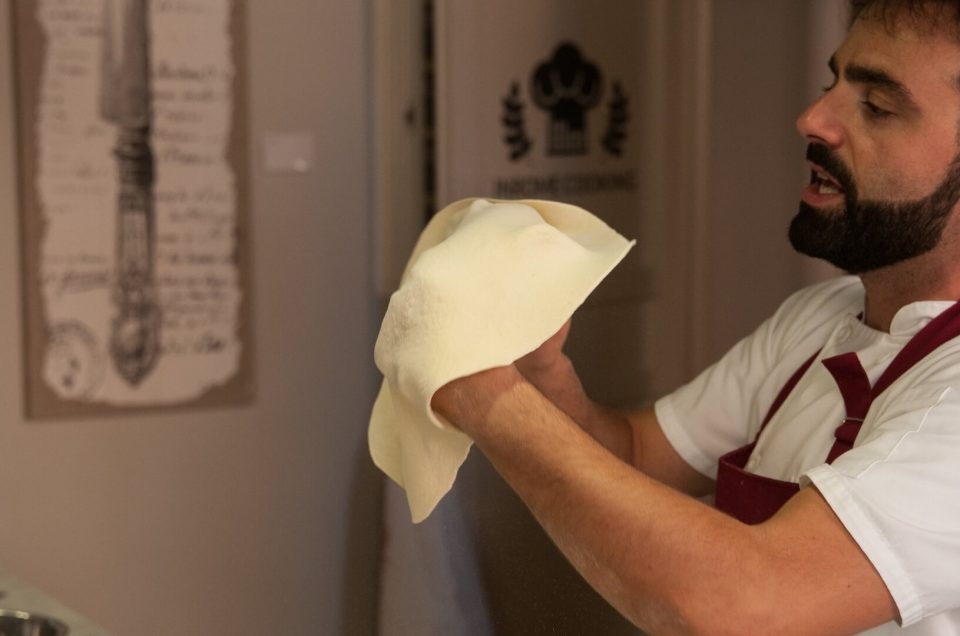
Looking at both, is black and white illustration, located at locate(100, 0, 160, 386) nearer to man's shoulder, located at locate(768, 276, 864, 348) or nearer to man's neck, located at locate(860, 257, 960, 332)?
man's shoulder, located at locate(768, 276, 864, 348)

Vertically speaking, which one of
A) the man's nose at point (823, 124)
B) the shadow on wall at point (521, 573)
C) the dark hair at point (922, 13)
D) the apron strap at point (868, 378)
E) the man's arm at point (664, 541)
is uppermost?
the dark hair at point (922, 13)

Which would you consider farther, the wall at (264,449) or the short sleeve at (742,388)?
the wall at (264,449)

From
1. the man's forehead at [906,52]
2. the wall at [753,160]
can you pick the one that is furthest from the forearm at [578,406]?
the wall at [753,160]

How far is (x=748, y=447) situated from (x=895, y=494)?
304 mm

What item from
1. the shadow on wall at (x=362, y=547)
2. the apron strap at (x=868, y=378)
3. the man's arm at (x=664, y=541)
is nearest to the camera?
the man's arm at (x=664, y=541)

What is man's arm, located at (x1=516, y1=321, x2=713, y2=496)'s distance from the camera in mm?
1051

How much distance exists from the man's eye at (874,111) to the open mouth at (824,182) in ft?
0.18

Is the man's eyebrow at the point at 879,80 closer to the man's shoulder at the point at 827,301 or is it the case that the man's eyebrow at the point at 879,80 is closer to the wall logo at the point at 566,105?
the man's shoulder at the point at 827,301

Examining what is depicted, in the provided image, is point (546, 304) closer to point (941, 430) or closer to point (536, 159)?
point (941, 430)

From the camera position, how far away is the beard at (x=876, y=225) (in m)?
0.95

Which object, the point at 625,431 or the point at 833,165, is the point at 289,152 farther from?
the point at 833,165

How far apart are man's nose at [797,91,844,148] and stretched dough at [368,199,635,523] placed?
0.76 ft

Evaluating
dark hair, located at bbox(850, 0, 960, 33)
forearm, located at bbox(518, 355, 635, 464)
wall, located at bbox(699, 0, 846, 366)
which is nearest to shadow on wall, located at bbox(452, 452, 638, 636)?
forearm, located at bbox(518, 355, 635, 464)

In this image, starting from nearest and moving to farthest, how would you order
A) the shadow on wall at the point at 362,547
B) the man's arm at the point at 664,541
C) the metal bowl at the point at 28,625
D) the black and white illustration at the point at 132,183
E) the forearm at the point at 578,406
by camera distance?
the man's arm at the point at 664,541, the forearm at the point at 578,406, the metal bowl at the point at 28,625, the shadow on wall at the point at 362,547, the black and white illustration at the point at 132,183
